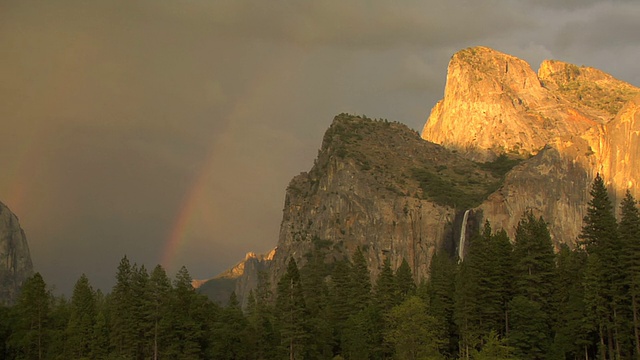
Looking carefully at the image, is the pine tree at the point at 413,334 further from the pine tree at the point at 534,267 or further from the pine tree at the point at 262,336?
the pine tree at the point at 262,336

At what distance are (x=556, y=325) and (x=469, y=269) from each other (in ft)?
48.7

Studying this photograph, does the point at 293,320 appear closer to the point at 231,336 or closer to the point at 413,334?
the point at 231,336

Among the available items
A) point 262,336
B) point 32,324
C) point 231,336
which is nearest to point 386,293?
point 262,336

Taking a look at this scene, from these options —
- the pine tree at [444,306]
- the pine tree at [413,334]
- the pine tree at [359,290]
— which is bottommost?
the pine tree at [413,334]

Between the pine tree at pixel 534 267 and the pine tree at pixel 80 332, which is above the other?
the pine tree at pixel 534 267

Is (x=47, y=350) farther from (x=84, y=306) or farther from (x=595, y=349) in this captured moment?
(x=595, y=349)

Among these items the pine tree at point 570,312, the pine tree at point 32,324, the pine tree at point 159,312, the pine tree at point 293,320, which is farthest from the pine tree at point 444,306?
the pine tree at point 32,324

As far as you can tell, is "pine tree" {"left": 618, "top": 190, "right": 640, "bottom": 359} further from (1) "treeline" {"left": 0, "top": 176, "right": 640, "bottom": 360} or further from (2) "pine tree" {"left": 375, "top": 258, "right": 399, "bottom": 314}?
(2) "pine tree" {"left": 375, "top": 258, "right": 399, "bottom": 314}

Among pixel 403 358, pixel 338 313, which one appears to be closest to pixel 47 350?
pixel 338 313

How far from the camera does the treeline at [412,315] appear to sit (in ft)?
308

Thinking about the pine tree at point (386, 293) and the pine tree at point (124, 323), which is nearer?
the pine tree at point (124, 323)

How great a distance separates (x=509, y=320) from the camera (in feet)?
346

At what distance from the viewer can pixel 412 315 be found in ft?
315

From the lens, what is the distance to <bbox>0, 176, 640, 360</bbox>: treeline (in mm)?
93938
